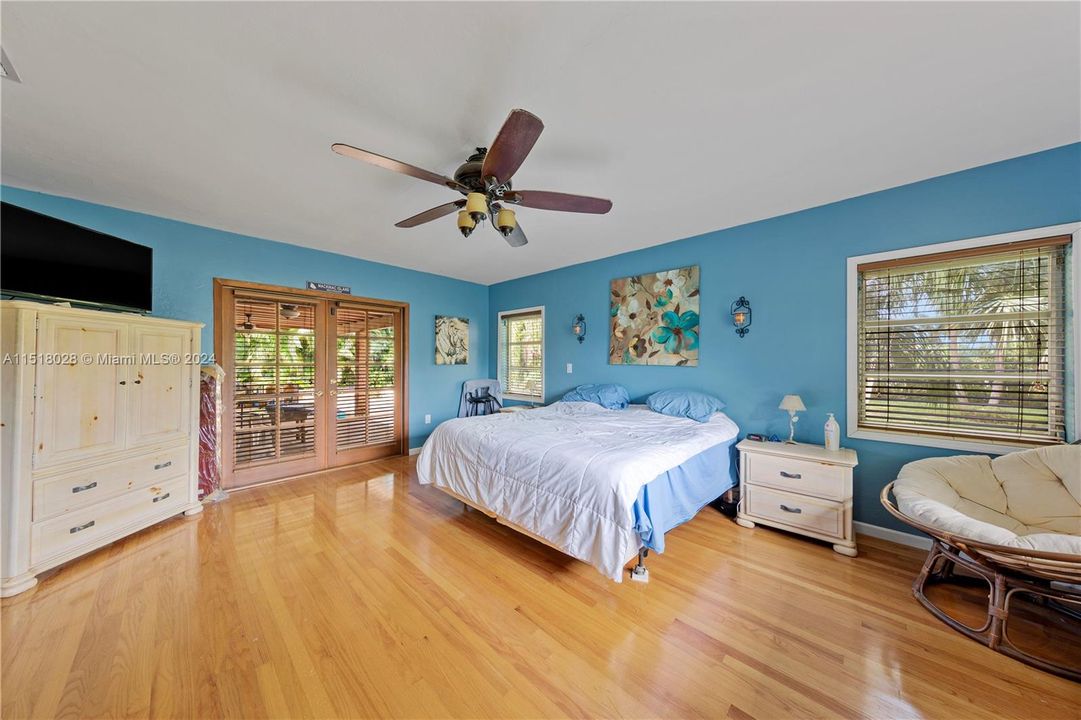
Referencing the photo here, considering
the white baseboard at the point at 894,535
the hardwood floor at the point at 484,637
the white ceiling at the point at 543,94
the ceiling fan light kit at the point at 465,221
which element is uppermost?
the white ceiling at the point at 543,94

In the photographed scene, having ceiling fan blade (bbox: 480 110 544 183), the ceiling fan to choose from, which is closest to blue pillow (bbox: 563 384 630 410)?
the ceiling fan

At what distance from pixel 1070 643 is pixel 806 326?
1.97 meters

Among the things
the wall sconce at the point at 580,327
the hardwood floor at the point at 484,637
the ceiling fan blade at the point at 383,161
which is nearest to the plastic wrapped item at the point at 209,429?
the hardwood floor at the point at 484,637

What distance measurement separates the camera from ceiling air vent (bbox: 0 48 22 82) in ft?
4.57

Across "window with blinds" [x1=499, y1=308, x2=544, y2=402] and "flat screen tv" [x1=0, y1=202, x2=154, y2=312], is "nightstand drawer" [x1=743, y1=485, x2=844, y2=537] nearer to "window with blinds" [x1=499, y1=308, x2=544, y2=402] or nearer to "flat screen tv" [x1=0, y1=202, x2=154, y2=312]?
"window with blinds" [x1=499, y1=308, x2=544, y2=402]

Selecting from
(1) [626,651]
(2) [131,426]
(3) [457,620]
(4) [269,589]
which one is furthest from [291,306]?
(1) [626,651]

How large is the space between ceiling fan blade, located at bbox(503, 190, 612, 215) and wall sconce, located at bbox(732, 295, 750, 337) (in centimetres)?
177

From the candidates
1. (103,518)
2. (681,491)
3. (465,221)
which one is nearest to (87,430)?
(103,518)

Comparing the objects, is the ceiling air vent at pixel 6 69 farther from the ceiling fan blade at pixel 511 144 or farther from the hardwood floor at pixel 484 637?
the hardwood floor at pixel 484 637

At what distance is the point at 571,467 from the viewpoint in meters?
1.98

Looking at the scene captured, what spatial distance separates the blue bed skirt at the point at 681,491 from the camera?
1.83m

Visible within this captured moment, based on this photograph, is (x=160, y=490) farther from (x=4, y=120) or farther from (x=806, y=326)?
(x=806, y=326)

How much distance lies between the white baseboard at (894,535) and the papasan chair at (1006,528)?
0.31m

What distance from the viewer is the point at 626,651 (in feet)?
5.01
